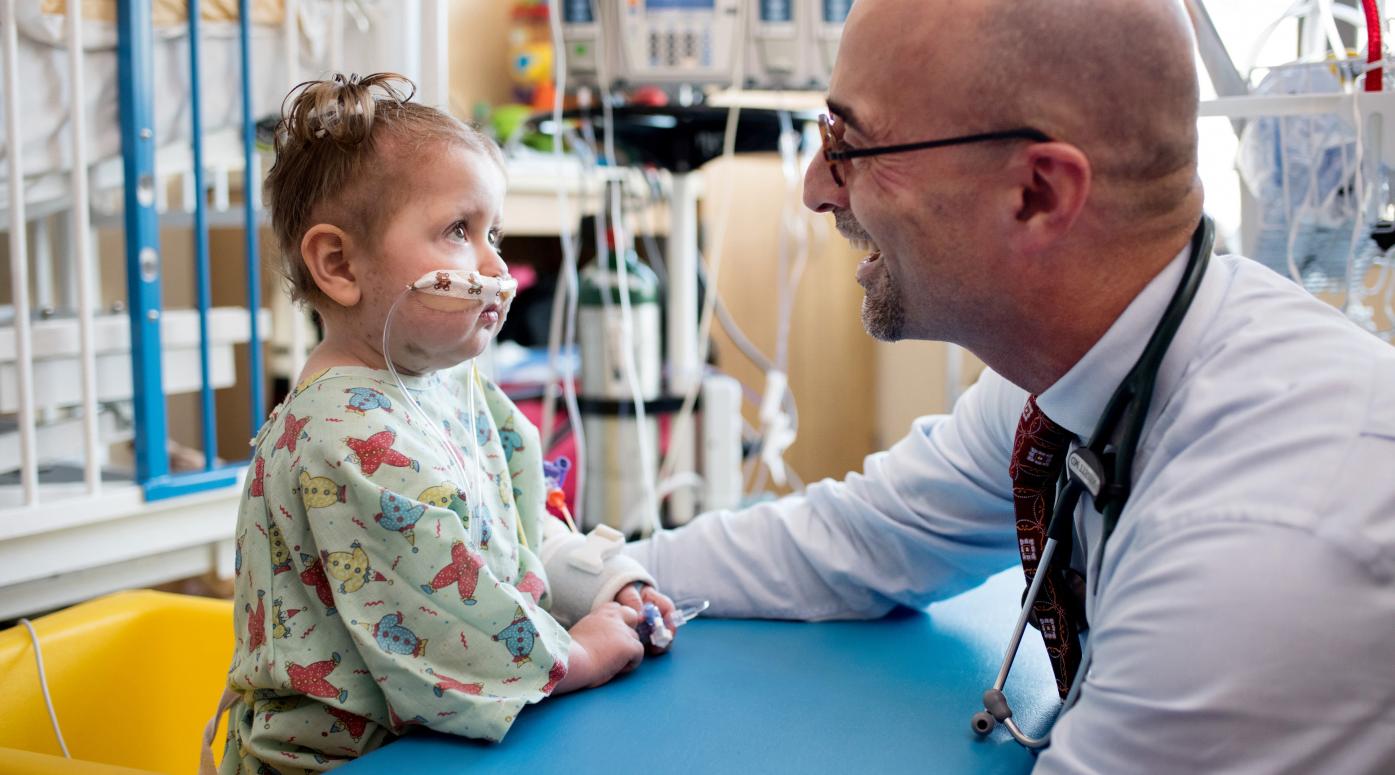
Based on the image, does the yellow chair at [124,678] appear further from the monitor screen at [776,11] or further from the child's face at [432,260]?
A: the monitor screen at [776,11]

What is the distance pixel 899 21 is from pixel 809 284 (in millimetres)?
2635

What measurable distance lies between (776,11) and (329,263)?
1.80m

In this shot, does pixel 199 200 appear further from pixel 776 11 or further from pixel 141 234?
pixel 776 11

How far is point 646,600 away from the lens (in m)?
1.16

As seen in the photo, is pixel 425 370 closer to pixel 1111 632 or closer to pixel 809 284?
pixel 1111 632

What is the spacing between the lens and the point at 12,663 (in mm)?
1202

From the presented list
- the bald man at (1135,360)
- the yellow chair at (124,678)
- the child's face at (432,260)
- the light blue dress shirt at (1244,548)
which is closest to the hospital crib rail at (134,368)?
the yellow chair at (124,678)

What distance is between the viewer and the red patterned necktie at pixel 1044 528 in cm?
96

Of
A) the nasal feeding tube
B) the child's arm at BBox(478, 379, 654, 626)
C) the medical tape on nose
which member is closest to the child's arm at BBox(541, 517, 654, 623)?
the child's arm at BBox(478, 379, 654, 626)

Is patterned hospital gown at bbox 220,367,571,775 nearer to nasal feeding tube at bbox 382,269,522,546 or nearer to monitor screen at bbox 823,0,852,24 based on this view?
nasal feeding tube at bbox 382,269,522,546

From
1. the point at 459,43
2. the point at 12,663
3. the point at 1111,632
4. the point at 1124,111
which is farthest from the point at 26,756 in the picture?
the point at 459,43

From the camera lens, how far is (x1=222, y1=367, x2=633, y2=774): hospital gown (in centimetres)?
90

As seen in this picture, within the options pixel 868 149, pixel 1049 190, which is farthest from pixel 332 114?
pixel 1049 190

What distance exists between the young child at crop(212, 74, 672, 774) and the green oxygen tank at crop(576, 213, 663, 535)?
149 centimetres
